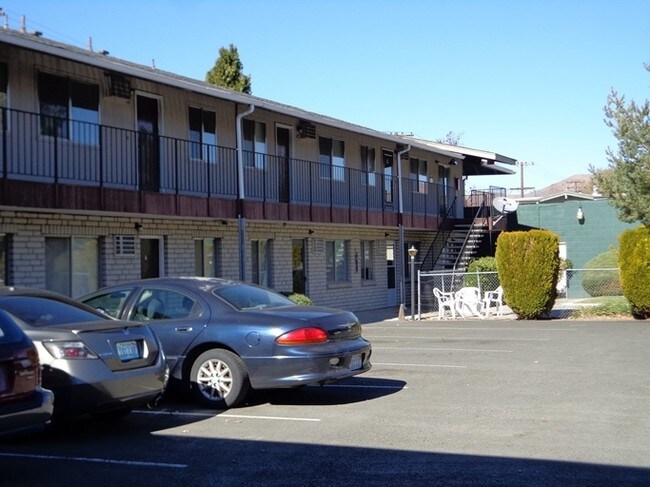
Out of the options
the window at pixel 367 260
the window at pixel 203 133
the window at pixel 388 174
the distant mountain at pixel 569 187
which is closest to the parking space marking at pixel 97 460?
the window at pixel 203 133

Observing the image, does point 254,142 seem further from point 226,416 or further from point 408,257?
point 226,416

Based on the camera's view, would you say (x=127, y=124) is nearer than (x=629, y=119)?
Yes

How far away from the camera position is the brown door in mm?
17234

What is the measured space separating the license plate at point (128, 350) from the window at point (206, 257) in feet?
38.6

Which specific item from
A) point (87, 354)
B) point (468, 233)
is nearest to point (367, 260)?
point (468, 233)

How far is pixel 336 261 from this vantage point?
84.2 ft

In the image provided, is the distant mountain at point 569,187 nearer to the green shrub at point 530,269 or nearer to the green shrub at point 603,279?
the green shrub at point 603,279

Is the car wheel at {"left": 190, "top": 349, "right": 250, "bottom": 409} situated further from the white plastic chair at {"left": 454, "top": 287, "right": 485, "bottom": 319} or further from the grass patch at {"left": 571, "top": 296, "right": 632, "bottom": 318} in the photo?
the grass patch at {"left": 571, "top": 296, "right": 632, "bottom": 318}

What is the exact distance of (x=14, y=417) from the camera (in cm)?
604

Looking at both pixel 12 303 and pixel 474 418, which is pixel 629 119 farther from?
pixel 12 303

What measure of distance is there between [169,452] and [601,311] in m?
17.7

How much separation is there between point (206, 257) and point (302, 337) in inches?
453

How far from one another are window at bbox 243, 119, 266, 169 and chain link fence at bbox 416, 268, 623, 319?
18.7ft

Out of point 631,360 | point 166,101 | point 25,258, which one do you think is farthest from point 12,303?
point 166,101
